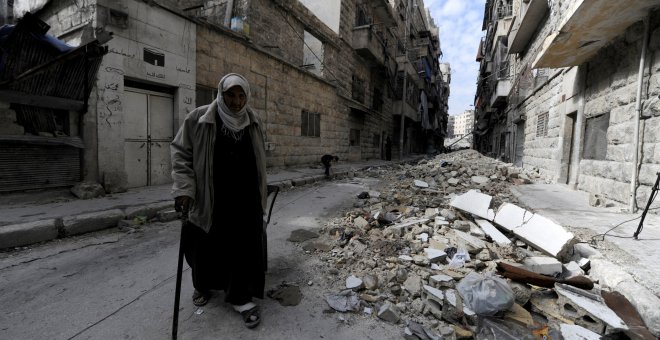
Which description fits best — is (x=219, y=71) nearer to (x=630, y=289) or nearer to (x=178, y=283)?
(x=178, y=283)

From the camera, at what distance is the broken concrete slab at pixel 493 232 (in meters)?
3.44

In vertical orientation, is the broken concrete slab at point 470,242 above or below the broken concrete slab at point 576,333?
above

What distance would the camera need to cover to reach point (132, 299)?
2287 mm

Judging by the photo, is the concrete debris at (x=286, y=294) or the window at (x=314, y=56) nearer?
the concrete debris at (x=286, y=294)

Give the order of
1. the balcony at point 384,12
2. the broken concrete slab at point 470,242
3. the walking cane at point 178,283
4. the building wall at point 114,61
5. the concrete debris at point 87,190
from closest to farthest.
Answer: the walking cane at point 178,283 < the broken concrete slab at point 470,242 < the concrete debris at point 87,190 < the building wall at point 114,61 < the balcony at point 384,12

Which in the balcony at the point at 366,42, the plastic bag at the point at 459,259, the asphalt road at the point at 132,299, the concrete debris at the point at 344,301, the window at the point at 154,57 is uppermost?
the balcony at the point at 366,42

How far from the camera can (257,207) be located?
2.22 m

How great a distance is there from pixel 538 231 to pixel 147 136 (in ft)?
24.6

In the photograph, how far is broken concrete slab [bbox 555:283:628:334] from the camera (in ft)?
6.49

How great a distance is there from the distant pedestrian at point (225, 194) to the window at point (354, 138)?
14.2m

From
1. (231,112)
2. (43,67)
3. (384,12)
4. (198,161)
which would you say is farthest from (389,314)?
(384,12)

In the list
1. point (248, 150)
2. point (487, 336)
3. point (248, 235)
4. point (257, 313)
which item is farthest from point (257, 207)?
point (487, 336)

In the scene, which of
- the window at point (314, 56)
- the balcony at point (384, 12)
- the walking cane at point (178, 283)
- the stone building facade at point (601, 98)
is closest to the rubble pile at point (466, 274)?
the walking cane at point (178, 283)

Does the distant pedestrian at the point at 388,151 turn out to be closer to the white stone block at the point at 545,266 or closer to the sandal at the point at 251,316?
the white stone block at the point at 545,266
